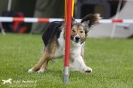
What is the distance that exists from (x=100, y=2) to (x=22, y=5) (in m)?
3.56

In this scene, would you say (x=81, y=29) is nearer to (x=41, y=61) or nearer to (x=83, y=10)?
(x=41, y=61)

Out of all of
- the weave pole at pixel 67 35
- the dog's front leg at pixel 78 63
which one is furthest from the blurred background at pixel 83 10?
the weave pole at pixel 67 35

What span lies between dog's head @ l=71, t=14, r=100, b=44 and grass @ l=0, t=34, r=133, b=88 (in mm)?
556

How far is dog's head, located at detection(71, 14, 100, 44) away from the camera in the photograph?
6602 mm

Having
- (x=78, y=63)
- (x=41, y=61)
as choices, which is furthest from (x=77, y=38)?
(x=41, y=61)

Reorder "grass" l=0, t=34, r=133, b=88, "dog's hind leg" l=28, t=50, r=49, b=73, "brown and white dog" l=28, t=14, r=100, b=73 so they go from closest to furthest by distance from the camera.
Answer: "grass" l=0, t=34, r=133, b=88
"brown and white dog" l=28, t=14, r=100, b=73
"dog's hind leg" l=28, t=50, r=49, b=73

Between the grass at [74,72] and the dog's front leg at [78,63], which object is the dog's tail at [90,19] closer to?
the dog's front leg at [78,63]

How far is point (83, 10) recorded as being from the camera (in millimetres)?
16328

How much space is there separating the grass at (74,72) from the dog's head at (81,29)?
0.56m

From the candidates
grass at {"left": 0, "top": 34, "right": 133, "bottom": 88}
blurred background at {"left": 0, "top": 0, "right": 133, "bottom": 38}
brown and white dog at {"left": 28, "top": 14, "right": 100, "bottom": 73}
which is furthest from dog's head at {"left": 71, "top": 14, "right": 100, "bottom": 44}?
blurred background at {"left": 0, "top": 0, "right": 133, "bottom": 38}

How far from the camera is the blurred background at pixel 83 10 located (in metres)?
15.8

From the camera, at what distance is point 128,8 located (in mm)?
15703

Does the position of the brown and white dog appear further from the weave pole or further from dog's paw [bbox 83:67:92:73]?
the weave pole

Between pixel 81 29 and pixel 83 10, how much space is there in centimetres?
969
